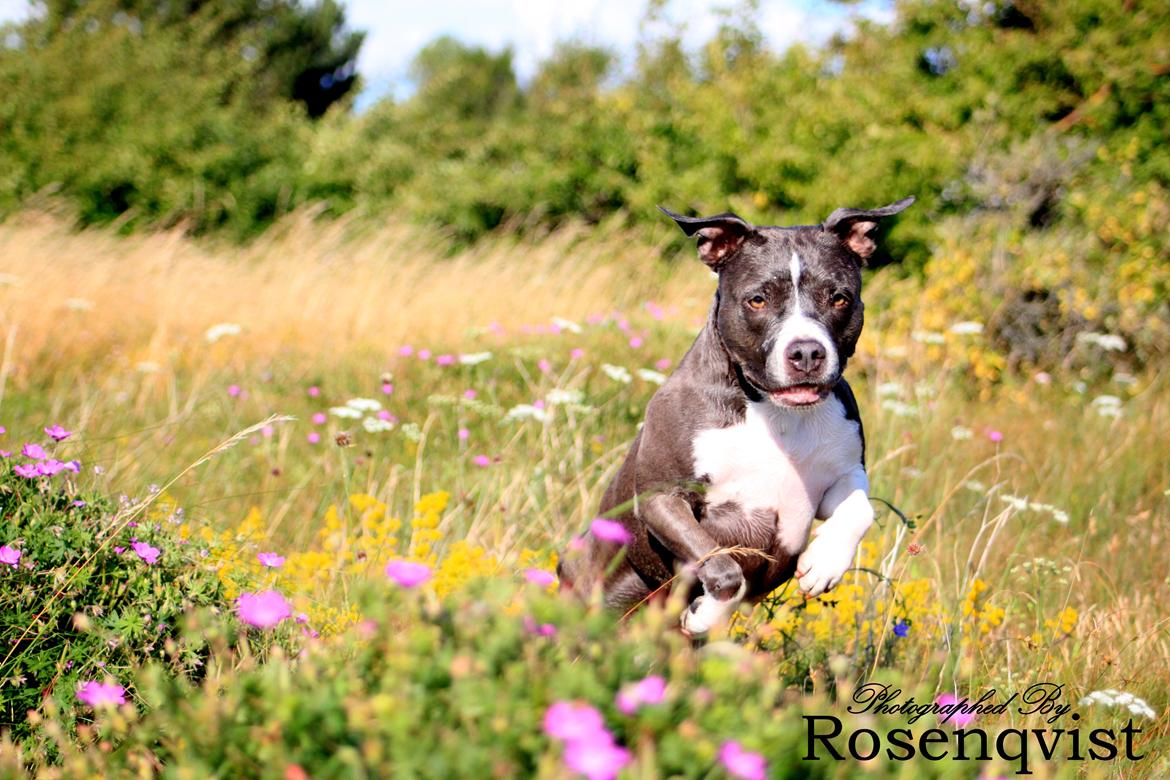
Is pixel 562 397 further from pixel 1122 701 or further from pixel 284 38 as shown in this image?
pixel 284 38

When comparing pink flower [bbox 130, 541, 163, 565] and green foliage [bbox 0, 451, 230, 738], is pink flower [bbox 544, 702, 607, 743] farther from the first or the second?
pink flower [bbox 130, 541, 163, 565]

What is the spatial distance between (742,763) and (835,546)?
1718mm

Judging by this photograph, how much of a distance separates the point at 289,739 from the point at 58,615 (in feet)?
4.75

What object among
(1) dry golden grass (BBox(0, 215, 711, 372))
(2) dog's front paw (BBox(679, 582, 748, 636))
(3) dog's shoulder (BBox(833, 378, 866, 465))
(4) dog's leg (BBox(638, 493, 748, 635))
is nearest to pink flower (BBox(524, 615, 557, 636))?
(4) dog's leg (BBox(638, 493, 748, 635))

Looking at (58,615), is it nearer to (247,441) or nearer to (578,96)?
(247,441)

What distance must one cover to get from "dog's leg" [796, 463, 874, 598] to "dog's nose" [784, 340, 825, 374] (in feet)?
1.42

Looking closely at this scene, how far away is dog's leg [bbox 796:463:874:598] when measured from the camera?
293cm

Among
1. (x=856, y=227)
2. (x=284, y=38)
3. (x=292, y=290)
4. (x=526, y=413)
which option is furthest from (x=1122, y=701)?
(x=284, y=38)

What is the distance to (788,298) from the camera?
3.08 meters

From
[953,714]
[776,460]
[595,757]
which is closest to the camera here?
[595,757]

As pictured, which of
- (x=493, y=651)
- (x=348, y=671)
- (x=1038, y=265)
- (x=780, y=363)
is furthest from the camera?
(x=1038, y=265)

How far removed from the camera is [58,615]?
8.68 ft

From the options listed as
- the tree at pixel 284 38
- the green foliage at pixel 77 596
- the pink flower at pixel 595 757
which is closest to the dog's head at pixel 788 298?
the green foliage at pixel 77 596

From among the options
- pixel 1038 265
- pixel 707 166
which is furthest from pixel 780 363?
pixel 707 166
